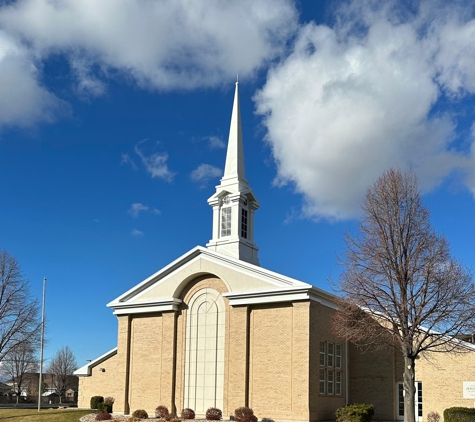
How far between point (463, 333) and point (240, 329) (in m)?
11.8

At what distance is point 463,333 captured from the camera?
2562 cm

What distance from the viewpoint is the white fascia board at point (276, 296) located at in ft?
100

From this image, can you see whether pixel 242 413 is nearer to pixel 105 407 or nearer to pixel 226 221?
pixel 105 407

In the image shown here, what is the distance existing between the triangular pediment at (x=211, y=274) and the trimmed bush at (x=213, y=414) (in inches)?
227

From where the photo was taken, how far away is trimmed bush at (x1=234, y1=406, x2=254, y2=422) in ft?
95.1

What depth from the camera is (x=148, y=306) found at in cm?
3625

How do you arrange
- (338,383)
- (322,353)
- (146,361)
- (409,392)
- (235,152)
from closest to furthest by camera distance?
(409,392) < (322,353) < (338,383) < (146,361) < (235,152)

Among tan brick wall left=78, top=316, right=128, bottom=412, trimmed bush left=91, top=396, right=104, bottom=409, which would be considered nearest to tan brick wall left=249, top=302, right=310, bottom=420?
tan brick wall left=78, top=316, right=128, bottom=412

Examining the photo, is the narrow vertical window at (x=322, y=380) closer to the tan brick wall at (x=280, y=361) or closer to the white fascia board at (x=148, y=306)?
the tan brick wall at (x=280, y=361)

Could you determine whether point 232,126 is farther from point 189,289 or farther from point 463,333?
→ point 463,333

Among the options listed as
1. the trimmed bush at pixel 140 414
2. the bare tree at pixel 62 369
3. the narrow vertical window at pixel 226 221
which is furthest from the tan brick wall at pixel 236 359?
the bare tree at pixel 62 369

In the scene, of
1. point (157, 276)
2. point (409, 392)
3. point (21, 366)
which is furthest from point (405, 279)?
point (21, 366)

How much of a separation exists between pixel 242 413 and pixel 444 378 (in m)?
11.7

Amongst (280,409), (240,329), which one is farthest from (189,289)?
(280,409)
